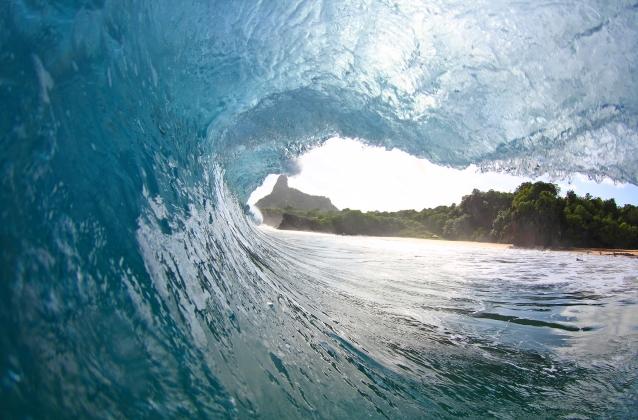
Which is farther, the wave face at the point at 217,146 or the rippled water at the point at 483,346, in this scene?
the rippled water at the point at 483,346

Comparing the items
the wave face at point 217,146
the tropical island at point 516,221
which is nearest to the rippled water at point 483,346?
the wave face at point 217,146

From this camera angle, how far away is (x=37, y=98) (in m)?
1.94

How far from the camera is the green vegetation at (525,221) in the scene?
34.3 meters

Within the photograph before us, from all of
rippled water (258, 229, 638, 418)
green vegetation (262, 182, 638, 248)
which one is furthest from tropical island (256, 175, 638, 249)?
rippled water (258, 229, 638, 418)

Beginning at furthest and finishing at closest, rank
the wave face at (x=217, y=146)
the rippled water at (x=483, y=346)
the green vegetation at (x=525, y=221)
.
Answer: the green vegetation at (x=525, y=221) < the rippled water at (x=483, y=346) < the wave face at (x=217, y=146)

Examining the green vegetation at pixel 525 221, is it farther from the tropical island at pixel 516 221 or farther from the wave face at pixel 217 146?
the wave face at pixel 217 146

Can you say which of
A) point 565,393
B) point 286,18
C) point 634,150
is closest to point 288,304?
point 565,393

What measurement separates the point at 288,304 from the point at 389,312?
167cm

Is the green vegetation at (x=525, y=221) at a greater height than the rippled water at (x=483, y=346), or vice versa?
the green vegetation at (x=525, y=221)

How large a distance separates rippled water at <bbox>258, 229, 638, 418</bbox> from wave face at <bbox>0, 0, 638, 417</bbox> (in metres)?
0.06

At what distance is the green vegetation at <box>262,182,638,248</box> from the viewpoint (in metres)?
34.3

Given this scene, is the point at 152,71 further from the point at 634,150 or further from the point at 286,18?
the point at 634,150

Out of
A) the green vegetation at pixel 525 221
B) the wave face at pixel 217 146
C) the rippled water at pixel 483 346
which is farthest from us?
the green vegetation at pixel 525 221

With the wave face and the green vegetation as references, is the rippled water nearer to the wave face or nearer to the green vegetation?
the wave face
